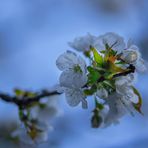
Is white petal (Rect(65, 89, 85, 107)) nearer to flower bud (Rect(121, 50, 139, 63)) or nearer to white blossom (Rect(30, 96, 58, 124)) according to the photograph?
flower bud (Rect(121, 50, 139, 63))

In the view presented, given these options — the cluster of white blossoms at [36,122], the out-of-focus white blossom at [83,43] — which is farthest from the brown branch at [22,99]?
the out-of-focus white blossom at [83,43]

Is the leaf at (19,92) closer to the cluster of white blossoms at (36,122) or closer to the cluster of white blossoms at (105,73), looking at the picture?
the cluster of white blossoms at (36,122)

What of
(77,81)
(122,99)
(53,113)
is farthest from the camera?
(53,113)

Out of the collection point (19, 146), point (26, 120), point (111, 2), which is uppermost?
point (111, 2)

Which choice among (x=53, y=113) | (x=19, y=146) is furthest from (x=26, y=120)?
(x=19, y=146)

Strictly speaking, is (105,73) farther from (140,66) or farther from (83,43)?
(83,43)

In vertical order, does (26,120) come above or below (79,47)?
below

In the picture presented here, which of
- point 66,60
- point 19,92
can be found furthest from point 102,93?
point 19,92

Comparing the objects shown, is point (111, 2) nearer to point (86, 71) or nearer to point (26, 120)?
point (26, 120)

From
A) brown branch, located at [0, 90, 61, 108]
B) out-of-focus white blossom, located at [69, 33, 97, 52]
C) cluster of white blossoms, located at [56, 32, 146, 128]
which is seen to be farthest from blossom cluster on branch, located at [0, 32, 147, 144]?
brown branch, located at [0, 90, 61, 108]
